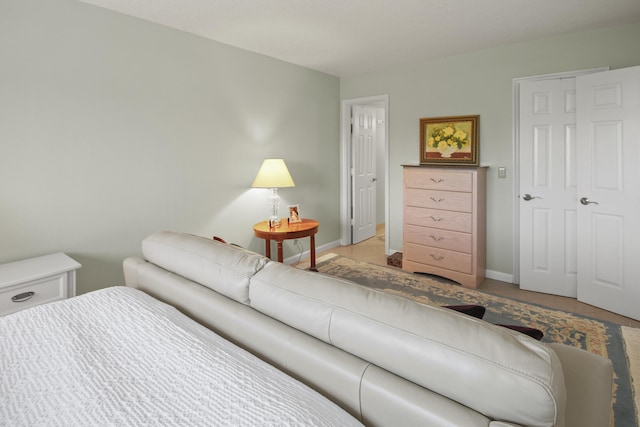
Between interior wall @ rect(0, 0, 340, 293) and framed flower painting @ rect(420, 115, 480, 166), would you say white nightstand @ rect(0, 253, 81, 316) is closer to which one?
interior wall @ rect(0, 0, 340, 293)

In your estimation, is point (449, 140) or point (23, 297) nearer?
point (23, 297)

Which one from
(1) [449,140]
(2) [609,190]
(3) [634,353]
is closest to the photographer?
(3) [634,353]

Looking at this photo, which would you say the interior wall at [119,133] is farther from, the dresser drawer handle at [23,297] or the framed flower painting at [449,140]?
the framed flower painting at [449,140]

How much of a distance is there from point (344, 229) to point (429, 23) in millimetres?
3031

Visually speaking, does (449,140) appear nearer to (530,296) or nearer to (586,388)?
(530,296)

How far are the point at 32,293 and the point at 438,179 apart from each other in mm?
3588

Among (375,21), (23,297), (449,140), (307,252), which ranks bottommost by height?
(307,252)

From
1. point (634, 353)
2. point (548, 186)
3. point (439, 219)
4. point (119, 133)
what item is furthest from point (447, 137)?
point (119, 133)

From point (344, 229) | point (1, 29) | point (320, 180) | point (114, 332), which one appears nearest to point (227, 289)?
point (114, 332)

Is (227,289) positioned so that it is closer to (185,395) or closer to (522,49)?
(185,395)

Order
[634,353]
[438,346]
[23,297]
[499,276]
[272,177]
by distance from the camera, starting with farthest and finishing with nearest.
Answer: [499,276] → [272,177] → [634,353] → [23,297] → [438,346]

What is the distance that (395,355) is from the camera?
932mm

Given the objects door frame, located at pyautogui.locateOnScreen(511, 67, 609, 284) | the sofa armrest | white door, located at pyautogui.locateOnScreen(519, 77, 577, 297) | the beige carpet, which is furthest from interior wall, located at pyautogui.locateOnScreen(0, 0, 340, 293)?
the beige carpet

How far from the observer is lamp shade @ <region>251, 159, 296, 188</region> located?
147 inches
